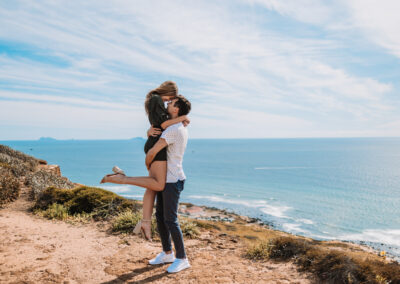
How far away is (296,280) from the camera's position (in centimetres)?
451

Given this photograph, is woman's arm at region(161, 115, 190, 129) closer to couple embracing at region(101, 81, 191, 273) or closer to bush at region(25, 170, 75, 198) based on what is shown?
couple embracing at region(101, 81, 191, 273)

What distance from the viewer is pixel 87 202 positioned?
870 centimetres

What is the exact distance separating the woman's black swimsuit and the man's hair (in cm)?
21

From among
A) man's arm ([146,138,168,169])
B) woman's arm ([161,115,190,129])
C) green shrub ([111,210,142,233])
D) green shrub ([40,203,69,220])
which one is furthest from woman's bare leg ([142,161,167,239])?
green shrub ([40,203,69,220])

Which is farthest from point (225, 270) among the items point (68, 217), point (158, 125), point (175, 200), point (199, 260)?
point (68, 217)

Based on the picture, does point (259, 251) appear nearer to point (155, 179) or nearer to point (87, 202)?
point (155, 179)

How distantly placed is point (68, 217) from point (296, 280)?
6.37 meters

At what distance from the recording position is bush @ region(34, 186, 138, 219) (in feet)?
27.4

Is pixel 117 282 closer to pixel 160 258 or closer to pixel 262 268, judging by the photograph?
pixel 160 258

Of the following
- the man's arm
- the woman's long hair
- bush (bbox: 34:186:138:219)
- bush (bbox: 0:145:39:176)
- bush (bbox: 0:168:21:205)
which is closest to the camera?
the man's arm

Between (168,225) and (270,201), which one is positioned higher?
(168,225)

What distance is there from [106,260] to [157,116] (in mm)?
2938

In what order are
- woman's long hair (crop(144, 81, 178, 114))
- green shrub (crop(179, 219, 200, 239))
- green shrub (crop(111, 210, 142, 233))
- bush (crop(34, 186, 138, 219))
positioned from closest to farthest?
woman's long hair (crop(144, 81, 178, 114)) → green shrub (crop(179, 219, 200, 239)) → green shrub (crop(111, 210, 142, 233)) → bush (crop(34, 186, 138, 219))

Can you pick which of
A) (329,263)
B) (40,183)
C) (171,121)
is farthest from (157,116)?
(40,183)
